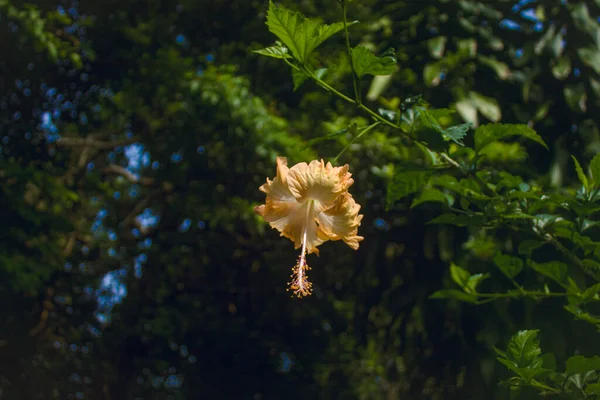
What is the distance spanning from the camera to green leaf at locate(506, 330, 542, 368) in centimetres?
73

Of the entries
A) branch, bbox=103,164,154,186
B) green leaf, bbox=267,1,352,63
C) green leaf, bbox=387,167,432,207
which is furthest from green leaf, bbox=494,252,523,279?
branch, bbox=103,164,154,186

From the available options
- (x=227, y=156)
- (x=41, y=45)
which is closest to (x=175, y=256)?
(x=227, y=156)

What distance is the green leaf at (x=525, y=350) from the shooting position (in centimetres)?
73

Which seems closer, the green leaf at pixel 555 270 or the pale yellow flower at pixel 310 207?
the pale yellow flower at pixel 310 207

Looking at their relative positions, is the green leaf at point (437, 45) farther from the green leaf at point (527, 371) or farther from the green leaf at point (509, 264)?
the green leaf at point (527, 371)

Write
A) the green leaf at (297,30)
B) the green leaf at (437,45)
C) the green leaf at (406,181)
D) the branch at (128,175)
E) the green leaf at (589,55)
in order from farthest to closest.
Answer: the branch at (128,175)
the green leaf at (437,45)
the green leaf at (589,55)
the green leaf at (406,181)
the green leaf at (297,30)

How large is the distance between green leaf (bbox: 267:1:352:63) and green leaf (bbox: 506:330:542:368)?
14.3 inches

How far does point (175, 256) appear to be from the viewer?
153 inches

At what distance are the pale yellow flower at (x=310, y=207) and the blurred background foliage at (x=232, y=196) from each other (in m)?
1.31

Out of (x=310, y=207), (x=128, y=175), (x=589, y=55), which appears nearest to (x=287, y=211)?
(x=310, y=207)

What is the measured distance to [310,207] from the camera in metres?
0.77

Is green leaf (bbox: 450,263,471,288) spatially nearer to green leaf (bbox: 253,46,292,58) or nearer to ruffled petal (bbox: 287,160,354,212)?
ruffled petal (bbox: 287,160,354,212)

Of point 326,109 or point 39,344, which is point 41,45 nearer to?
point 326,109

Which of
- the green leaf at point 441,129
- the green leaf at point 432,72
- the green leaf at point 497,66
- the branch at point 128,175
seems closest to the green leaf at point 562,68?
the green leaf at point 497,66
